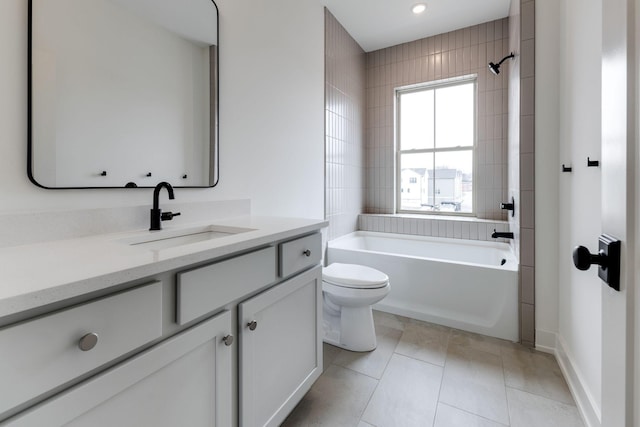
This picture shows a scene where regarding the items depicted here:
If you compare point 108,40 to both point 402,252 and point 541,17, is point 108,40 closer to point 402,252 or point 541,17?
point 541,17

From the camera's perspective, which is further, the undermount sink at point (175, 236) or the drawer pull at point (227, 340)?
the undermount sink at point (175, 236)

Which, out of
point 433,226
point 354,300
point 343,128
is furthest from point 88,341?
point 433,226

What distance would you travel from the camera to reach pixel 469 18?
112 inches

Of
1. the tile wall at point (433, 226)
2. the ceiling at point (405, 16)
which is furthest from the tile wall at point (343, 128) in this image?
the tile wall at point (433, 226)

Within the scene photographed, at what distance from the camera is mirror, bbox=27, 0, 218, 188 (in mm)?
985

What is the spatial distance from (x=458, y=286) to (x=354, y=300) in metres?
0.87

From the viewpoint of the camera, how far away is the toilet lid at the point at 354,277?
1.85 metres

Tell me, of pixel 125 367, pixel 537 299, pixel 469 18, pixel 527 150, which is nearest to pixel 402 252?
pixel 537 299

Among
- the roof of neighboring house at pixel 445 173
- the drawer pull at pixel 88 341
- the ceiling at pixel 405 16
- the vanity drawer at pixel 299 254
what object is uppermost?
the ceiling at pixel 405 16

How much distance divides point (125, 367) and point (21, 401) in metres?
0.17

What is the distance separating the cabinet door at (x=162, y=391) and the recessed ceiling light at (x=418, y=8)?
296cm

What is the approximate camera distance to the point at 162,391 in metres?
0.74

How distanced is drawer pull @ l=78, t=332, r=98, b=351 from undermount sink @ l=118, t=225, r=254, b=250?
20.5 inches

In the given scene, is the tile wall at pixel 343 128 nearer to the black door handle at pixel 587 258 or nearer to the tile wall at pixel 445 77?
the tile wall at pixel 445 77
